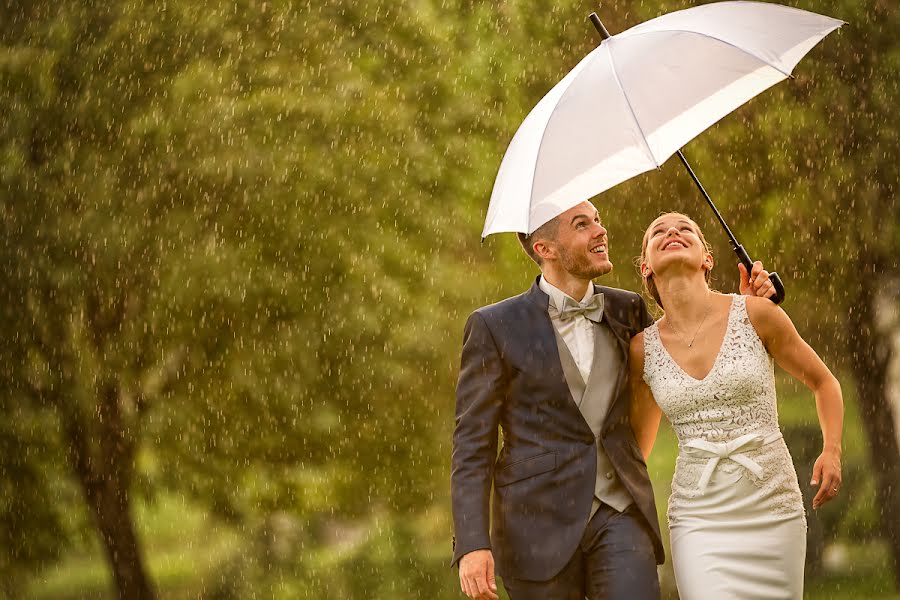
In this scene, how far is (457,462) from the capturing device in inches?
154

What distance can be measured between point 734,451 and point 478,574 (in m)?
0.90

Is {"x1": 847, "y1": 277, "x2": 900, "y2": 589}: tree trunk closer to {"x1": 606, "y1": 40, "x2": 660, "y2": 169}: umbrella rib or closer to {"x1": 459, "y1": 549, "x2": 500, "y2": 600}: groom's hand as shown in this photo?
{"x1": 606, "y1": 40, "x2": 660, "y2": 169}: umbrella rib

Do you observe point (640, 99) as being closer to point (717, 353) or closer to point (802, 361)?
point (717, 353)

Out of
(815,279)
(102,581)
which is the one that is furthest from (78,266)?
(815,279)

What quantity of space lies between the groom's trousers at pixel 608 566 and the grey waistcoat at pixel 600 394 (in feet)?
0.14

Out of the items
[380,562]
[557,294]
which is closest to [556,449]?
[557,294]

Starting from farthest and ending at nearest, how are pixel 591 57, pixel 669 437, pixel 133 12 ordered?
pixel 669 437 < pixel 133 12 < pixel 591 57

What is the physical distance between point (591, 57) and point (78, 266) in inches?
238

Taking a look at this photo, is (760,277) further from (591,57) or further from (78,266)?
(78,266)

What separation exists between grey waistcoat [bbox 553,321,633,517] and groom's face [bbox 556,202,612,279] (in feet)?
0.64

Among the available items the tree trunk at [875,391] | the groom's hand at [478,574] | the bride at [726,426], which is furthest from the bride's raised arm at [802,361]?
the tree trunk at [875,391]

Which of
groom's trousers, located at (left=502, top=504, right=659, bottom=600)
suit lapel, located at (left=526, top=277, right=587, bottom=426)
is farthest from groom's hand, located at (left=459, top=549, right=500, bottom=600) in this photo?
suit lapel, located at (left=526, top=277, right=587, bottom=426)

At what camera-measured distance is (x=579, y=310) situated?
13.1 feet

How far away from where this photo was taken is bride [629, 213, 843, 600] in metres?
3.88
